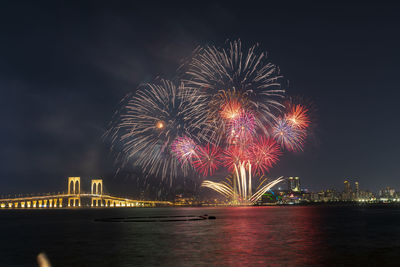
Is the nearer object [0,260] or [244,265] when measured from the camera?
[244,265]

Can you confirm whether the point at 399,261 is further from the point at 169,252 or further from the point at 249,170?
the point at 249,170

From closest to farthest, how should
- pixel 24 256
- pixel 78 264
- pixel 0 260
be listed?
pixel 78 264, pixel 0 260, pixel 24 256

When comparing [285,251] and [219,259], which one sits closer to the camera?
[219,259]

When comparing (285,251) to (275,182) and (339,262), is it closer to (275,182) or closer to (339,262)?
(339,262)

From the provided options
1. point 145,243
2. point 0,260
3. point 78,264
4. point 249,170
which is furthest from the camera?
point 249,170

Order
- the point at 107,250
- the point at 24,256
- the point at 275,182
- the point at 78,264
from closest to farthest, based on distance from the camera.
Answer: the point at 78,264, the point at 24,256, the point at 107,250, the point at 275,182

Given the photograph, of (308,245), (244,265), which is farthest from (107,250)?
(308,245)

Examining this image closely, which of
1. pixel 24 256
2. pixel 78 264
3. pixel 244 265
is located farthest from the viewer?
pixel 24 256

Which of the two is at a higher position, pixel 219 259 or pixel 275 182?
pixel 275 182

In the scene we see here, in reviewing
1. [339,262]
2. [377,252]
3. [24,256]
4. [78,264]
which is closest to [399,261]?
[339,262]
